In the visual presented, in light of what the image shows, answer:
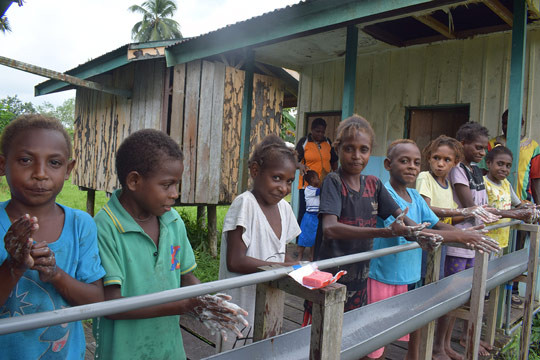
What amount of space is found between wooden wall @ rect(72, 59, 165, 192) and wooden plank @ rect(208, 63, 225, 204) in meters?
0.83

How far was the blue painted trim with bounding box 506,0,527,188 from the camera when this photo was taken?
3791 mm

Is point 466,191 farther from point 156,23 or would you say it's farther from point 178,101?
point 156,23

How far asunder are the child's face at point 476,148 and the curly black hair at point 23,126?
3.41 metres

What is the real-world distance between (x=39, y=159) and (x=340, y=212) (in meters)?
1.56

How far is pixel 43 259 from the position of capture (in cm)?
106

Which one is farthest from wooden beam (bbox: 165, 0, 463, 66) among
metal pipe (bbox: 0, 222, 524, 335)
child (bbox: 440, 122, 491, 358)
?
metal pipe (bbox: 0, 222, 524, 335)

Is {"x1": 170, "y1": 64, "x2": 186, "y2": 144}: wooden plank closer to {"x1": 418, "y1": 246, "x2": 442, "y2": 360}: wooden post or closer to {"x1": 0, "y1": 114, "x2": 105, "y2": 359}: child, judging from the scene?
{"x1": 418, "y1": 246, "x2": 442, "y2": 360}: wooden post

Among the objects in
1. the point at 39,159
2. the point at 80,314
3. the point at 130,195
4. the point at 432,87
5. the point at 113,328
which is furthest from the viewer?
the point at 432,87

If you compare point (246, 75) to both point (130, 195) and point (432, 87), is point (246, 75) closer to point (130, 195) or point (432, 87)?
point (432, 87)

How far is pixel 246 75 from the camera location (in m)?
6.13

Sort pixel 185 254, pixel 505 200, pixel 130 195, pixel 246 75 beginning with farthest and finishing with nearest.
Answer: pixel 246 75
pixel 505 200
pixel 185 254
pixel 130 195

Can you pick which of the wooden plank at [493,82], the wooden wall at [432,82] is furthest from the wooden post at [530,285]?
the wooden plank at [493,82]

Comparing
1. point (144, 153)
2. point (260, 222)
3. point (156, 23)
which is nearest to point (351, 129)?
point (260, 222)

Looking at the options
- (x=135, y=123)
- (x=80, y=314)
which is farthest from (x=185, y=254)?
(x=135, y=123)
